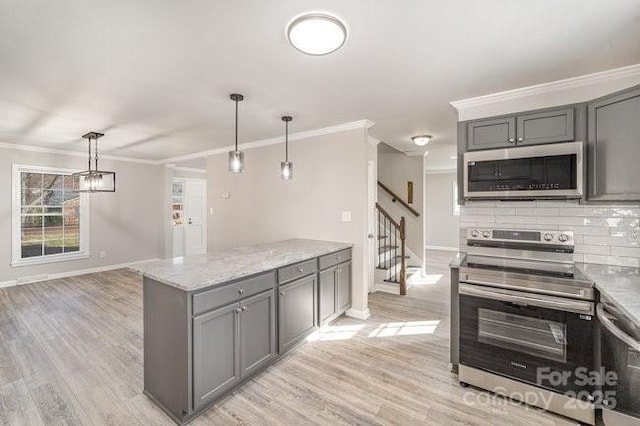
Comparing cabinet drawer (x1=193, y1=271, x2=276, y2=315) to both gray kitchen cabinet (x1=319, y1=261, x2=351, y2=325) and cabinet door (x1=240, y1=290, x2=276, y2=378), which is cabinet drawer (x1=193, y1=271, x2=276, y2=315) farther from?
gray kitchen cabinet (x1=319, y1=261, x2=351, y2=325)

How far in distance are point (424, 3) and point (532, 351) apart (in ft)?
7.69

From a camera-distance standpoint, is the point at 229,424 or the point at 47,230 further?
the point at 47,230

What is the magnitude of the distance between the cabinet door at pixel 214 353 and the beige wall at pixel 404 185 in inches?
178

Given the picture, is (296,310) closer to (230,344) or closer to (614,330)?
(230,344)

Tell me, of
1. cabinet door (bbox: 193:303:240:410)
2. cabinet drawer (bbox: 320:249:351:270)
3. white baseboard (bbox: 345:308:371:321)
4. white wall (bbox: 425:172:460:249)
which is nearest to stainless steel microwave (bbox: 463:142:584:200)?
cabinet drawer (bbox: 320:249:351:270)

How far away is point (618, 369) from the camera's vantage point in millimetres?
1748

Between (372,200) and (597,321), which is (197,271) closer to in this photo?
(597,321)

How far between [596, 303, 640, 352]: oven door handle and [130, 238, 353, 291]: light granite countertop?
217cm

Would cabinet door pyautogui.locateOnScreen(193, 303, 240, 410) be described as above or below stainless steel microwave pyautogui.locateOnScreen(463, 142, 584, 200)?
below

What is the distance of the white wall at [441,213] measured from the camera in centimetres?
868

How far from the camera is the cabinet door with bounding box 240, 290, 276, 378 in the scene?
2299 mm

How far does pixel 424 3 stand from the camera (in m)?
1.55

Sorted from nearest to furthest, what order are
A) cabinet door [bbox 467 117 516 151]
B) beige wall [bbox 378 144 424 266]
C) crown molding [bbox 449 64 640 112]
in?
crown molding [bbox 449 64 640 112], cabinet door [bbox 467 117 516 151], beige wall [bbox 378 144 424 266]

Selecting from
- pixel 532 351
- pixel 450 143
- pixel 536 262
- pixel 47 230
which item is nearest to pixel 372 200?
pixel 450 143
